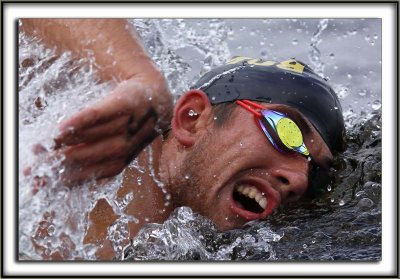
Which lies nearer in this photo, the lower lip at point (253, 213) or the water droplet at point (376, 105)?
the lower lip at point (253, 213)

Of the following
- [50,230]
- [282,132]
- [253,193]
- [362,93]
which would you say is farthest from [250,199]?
[362,93]

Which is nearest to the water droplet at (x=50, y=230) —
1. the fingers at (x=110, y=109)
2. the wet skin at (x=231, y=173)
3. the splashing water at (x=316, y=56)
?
the wet skin at (x=231, y=173)

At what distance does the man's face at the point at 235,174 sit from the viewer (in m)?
2.95

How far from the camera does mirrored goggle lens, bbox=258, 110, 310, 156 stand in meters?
2.97

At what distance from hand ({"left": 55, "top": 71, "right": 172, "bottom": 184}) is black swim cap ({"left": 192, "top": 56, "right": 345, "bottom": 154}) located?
2.73 ft

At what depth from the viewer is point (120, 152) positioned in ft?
7.26

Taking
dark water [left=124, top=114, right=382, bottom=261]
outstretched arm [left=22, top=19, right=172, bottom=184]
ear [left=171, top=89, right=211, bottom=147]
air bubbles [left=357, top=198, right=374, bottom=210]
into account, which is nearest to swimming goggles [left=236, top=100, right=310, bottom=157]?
ear [left=171, top=89, right=211, bottom=147]

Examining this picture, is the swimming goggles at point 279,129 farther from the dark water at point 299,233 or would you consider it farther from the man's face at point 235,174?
the dark water at point 299,233

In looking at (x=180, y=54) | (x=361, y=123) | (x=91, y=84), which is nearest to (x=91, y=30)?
(x=91, y=84)

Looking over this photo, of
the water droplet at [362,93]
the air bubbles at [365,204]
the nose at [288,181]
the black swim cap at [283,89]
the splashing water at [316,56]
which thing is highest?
the splashing water at [316,56]

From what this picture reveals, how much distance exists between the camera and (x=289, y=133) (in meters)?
3.00

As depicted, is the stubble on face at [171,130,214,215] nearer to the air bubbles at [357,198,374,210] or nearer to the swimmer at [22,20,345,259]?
the swimmer at [22,20,345,259]

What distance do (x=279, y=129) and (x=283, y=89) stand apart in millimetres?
196

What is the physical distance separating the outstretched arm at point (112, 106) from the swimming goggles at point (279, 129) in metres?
0.75
